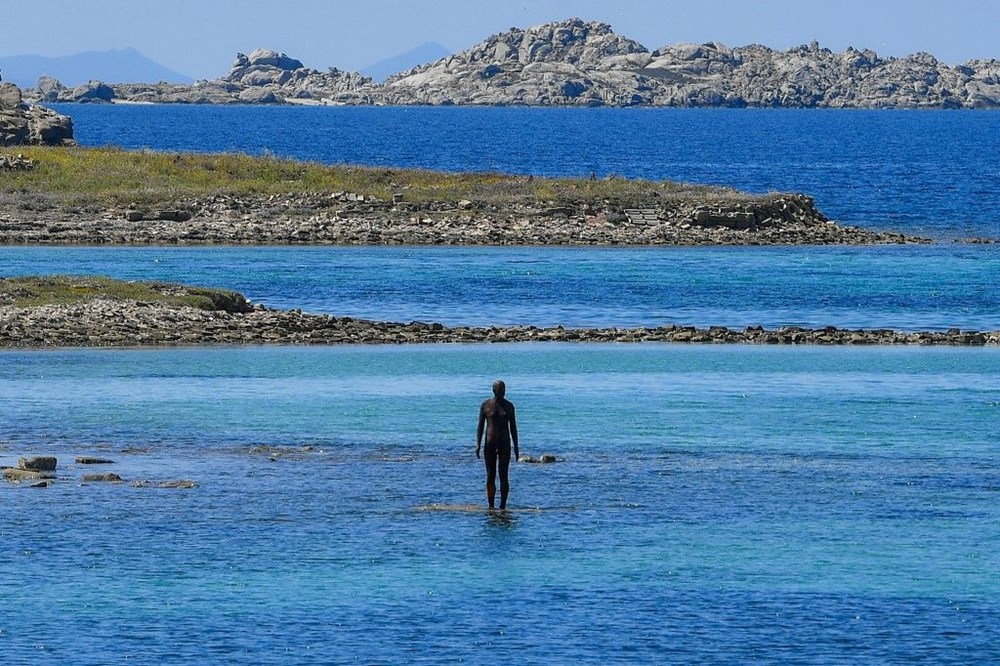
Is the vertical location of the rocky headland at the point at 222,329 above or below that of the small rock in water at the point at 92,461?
above

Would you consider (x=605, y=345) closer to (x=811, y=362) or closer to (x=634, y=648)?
(x=811, y=362)

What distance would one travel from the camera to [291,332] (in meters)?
52.3

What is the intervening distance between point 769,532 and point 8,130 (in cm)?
8236

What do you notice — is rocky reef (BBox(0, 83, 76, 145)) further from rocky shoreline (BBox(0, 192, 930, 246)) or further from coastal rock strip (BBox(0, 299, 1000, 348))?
coastal rock strip (BBox(0, 299, 1000, 348))

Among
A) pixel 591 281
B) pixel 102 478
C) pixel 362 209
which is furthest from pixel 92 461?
pixel 362 209

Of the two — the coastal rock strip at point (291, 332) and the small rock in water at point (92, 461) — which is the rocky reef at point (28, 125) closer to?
the coastal rock strip at point (291, 332)

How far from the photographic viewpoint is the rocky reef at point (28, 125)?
103 m

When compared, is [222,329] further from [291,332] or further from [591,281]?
[591,281]

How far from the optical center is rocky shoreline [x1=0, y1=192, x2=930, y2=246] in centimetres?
8069

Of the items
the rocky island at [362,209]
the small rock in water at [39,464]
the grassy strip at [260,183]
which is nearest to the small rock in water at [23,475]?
the small rock in water at [39,464]

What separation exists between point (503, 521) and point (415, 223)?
5735 cm

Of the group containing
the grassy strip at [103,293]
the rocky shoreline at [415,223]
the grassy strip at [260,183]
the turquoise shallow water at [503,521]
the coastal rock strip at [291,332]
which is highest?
the grassy strip at [260,183]

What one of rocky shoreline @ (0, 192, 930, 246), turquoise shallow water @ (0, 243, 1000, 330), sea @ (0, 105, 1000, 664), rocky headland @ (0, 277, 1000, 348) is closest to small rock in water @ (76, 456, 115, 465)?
sea @ (0, 105, 1000, 664)

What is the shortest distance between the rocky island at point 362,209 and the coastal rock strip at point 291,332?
26535 millimetres
